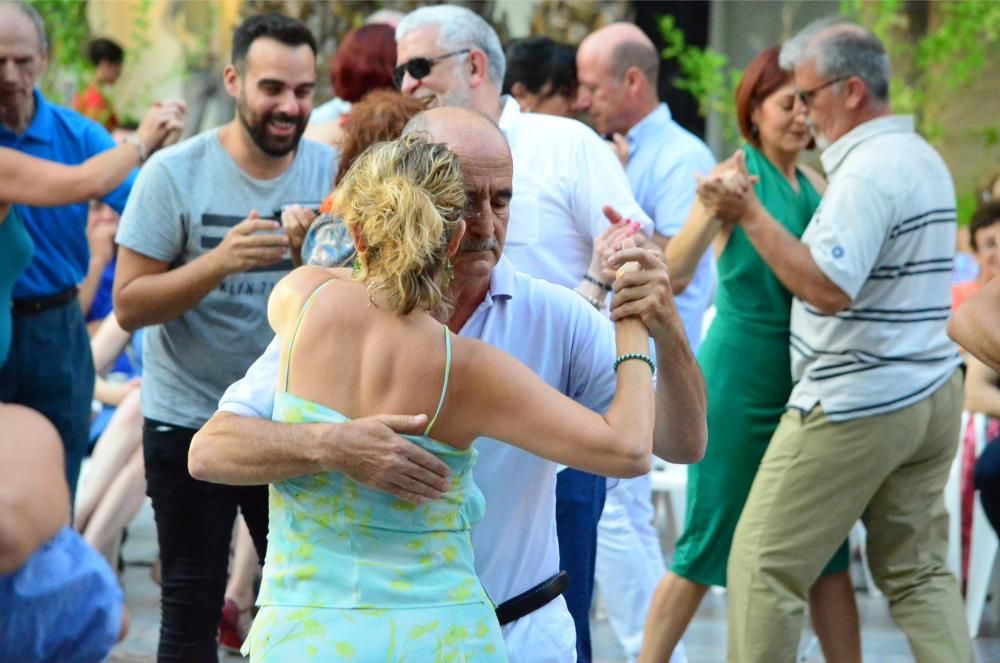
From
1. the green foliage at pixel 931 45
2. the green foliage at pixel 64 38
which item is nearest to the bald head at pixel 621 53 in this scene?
the green foliage at pixel 931 45

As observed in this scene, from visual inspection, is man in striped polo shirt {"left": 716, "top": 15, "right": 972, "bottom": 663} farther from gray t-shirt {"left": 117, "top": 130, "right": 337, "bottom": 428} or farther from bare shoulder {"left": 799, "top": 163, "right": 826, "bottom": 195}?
gray t-shirt {"left": 117, "top": 130, "right": 337, "bottom": 428}

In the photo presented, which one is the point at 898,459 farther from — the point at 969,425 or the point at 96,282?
the point at 96,282

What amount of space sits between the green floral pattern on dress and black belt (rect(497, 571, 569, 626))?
0.78 feet

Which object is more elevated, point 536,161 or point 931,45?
point 931,45

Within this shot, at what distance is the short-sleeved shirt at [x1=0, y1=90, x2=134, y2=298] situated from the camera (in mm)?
4918

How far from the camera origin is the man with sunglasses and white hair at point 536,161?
163 inches

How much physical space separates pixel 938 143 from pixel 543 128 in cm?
855

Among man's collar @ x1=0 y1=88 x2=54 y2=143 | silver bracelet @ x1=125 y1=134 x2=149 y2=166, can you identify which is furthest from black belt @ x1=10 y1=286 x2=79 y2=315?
silver bracelet @ x1=125 y1=134 x2=149 y2=166

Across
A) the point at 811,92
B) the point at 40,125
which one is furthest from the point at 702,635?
the point at 40,125

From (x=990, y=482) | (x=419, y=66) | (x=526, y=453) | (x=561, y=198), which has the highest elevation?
(x=419, y=66)

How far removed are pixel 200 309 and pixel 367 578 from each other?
2.13 meters

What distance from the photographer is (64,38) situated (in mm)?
12602

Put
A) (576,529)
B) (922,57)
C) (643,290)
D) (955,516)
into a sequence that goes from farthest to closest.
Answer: (922,57) → (955,516) → (576,529) → (643,290)

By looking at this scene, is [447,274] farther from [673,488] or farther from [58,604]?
[673,488]
